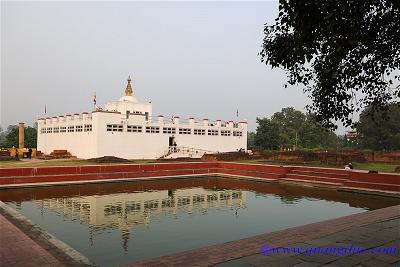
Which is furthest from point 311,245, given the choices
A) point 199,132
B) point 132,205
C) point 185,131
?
point 199,132

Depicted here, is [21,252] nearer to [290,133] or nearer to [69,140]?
[69,140]

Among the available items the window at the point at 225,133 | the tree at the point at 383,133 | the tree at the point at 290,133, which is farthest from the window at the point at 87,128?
the tree at the point at 383,133

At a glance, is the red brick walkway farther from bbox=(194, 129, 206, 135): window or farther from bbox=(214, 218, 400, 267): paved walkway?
bbox=(194, 129, 206, 135): window

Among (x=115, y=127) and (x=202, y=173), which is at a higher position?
(x=115, y=127)

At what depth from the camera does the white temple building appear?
31.1 meters

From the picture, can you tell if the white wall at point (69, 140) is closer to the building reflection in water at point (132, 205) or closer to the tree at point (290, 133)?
the building reflection in water at point (132, 205)

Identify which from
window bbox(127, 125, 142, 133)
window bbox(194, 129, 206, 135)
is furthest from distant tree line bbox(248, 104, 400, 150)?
window bbox(127, 125, 142, 133)

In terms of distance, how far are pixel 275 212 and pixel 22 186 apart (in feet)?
41.9

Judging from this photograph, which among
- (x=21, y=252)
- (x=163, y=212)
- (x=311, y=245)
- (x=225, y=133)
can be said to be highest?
(x=225, y=133)

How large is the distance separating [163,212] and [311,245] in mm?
6708

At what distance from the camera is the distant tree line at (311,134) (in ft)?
166

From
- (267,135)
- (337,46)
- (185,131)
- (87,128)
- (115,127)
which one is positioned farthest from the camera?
(267,135)

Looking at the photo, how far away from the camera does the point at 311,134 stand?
225ft

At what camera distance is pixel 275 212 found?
40.7ft
